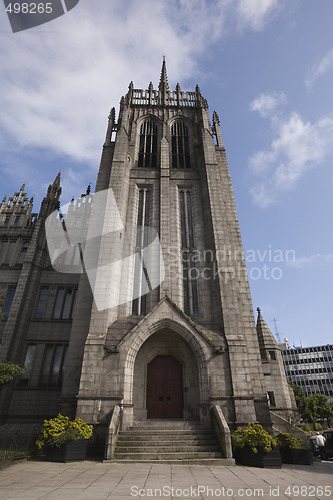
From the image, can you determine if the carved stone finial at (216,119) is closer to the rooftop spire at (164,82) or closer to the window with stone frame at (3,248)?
the rooftop spire at (164,82)

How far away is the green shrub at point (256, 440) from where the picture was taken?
11.3 m

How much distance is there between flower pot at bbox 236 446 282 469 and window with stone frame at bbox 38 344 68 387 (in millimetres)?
15961

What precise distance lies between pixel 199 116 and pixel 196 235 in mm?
16124

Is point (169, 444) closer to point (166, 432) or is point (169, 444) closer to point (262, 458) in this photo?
point (166, 432)

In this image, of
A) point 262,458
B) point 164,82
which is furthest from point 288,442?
point 164,82

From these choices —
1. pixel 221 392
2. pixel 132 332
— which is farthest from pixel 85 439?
pixel 221 392

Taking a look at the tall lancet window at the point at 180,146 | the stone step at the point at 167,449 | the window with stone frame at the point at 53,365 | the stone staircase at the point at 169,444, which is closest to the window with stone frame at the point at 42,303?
the window with stone frame at the point at 53,365

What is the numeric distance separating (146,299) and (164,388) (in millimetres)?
5730

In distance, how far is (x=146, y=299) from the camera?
62.9 feet

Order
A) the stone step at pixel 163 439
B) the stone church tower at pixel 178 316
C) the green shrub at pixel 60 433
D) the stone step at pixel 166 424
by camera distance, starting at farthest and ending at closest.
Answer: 1. the stone church tower at pixel 178 316
2. the stone step at pixel 166 424
3. the stone step at pixel 163 439
4. the green shrub at pixel 60 433

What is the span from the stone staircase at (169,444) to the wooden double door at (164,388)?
6.56 feet

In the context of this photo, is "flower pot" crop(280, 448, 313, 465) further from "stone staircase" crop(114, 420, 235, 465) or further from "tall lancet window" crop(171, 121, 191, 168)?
"tall lancet window" crop(171, 121, 191, 168)

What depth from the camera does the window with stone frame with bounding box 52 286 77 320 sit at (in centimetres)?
2491

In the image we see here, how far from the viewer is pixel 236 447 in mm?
12297
